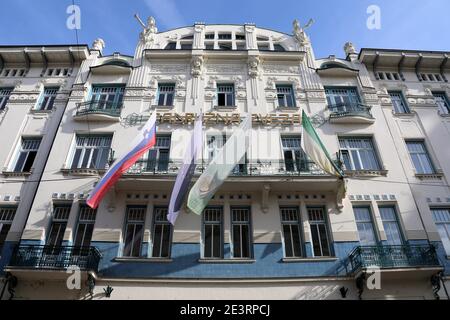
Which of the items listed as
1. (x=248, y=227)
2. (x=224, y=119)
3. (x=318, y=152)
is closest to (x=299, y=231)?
(x=248, y=227)

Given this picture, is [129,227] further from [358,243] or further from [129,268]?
[358,243]

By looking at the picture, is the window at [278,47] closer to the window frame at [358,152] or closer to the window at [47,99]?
the window frame at [358,152]

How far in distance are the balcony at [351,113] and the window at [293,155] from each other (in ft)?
8.37

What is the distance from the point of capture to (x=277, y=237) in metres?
14.6

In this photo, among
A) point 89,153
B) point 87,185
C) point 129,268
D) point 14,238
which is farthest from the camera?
point 89,153

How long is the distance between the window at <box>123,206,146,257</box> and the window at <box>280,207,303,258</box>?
636 cm

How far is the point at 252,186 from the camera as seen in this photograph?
1536 centimetres

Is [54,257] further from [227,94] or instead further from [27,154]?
[227,94]

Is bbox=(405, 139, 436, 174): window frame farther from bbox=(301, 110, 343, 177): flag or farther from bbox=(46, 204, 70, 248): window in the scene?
bbox=(46, 204, 70, 248): window

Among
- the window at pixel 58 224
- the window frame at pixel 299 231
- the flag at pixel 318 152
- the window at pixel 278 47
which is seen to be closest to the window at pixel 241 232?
the window frame at pixel 299 231

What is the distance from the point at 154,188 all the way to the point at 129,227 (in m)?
2.05

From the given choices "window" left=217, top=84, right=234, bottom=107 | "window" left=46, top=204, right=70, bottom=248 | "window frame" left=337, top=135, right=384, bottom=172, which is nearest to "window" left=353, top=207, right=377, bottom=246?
"window frame" left=337, top=135, right=384, bottom=172
